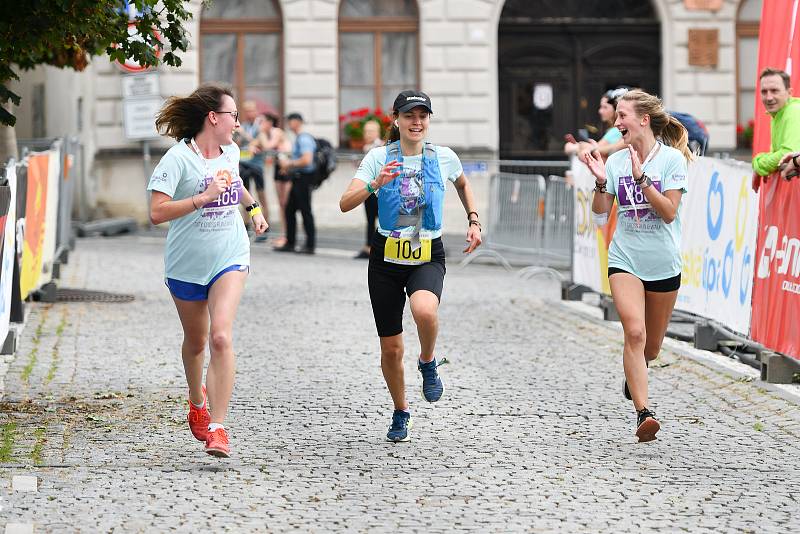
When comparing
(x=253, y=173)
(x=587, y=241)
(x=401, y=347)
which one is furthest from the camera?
(x=253, y=173)

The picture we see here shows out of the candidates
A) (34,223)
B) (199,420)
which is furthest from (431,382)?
(34,223)

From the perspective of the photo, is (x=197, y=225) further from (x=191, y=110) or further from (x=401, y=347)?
(x=401, y=347)

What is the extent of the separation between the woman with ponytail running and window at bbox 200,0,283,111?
762 inches

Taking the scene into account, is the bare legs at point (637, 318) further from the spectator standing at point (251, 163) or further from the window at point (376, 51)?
the window at point (376, 51)

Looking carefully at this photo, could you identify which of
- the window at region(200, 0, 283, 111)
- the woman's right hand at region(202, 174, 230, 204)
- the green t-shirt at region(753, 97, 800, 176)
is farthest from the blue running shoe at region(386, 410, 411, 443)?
the window at region(200, 0, 283, 111)

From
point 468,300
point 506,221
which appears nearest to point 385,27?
point 506,221

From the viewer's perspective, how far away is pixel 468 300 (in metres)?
16.3

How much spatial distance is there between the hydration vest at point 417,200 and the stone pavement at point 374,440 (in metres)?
1.10

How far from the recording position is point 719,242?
11992 millimetres

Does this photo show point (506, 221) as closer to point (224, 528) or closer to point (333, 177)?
point (333, 177)

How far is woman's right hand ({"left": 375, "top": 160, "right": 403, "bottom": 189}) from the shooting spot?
8.19 metres

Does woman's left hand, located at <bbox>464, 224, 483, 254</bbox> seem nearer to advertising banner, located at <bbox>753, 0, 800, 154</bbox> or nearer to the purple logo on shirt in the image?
the purple logo on shirt

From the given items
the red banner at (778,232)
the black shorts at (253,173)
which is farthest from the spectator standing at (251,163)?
the red banner at (778,232)

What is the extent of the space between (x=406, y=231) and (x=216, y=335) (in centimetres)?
116
